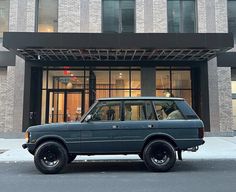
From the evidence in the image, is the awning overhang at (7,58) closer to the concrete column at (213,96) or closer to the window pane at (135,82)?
the window pane at (135,82)

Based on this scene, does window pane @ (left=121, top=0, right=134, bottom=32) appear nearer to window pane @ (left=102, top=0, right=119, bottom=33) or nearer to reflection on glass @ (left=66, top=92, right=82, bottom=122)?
window pane @ (left=102, top=0, right=119, bottom=33)

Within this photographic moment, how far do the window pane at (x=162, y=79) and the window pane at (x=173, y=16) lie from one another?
9.14ft

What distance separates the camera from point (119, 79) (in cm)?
1864

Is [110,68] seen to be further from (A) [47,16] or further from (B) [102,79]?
(A) [47,16]

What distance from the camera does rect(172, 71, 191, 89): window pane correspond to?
740 inches

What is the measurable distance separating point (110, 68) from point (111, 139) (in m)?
10.6

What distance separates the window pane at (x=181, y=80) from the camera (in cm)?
1880

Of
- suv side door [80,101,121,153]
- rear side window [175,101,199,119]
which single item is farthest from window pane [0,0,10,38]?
rear side window [175,101,199,119]

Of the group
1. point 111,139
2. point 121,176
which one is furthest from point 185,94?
point 121,176

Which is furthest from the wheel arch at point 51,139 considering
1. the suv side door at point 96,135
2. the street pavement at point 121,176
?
the street pavement at point 121,176

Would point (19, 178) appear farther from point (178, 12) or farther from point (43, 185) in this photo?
point (178, 12)

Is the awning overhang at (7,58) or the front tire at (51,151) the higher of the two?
the awning overhang at (7,58)

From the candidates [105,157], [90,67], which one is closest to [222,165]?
[105,157]

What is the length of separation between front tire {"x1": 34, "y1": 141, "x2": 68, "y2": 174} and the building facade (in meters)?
9.86
